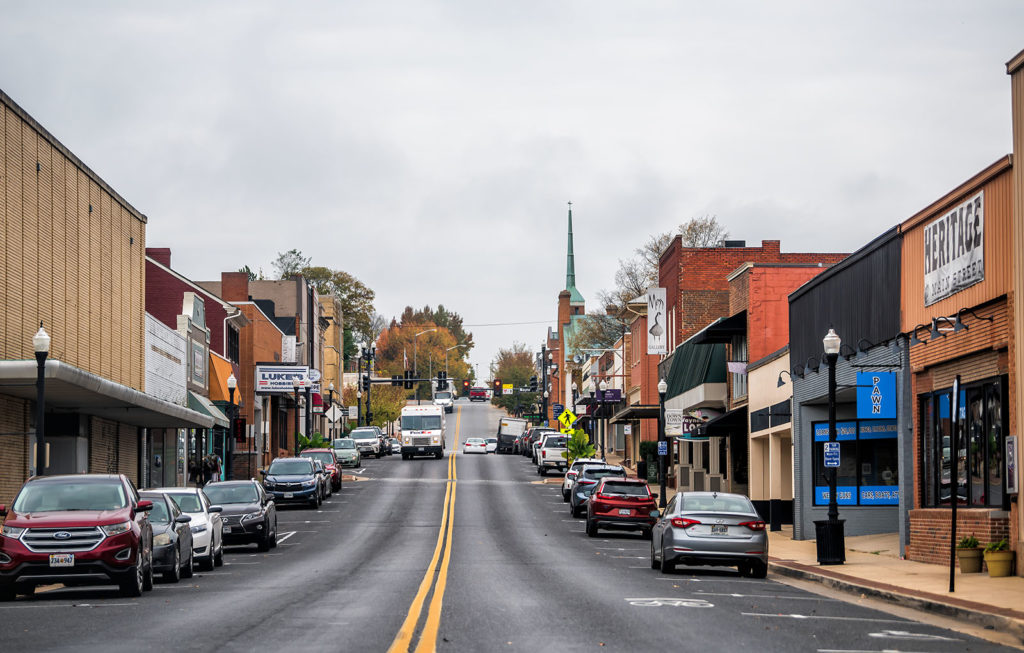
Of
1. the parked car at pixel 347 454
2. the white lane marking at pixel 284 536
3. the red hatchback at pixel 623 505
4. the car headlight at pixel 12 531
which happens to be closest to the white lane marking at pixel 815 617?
the car headlight at pixel 12 531

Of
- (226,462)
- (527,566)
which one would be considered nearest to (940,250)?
(527,566)

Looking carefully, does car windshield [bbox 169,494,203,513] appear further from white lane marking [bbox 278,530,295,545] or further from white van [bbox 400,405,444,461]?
white van [bbox 400,405,444,461]

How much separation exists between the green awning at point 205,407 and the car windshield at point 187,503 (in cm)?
2409

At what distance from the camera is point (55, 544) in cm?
1880

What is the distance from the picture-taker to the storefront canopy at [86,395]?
27.2 metres

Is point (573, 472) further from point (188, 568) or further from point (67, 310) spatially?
point (188, 568)

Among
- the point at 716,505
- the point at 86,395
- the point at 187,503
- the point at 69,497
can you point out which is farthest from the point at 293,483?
the point at 69,497

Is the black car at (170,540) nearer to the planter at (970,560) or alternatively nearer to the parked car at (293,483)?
the planter at (970,560)

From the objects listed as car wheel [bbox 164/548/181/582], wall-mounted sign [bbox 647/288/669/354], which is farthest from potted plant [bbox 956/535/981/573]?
wall-mounted sign [bbox 647/288/669/354]

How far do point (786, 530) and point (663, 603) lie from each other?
2184 centimetres

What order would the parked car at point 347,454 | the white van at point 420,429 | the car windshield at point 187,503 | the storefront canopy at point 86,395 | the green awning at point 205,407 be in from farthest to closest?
1. the white van at point 420,429
2. the parked car at point 347,454
3. the green awning at point 205,407
4. the storefront canopy at point 86,395
5. the car windshield at point 187,503

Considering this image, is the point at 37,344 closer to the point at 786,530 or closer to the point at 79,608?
the point at 79,608

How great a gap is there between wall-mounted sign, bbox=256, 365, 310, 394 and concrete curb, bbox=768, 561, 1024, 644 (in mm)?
43612

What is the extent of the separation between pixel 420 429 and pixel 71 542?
2478 inches
